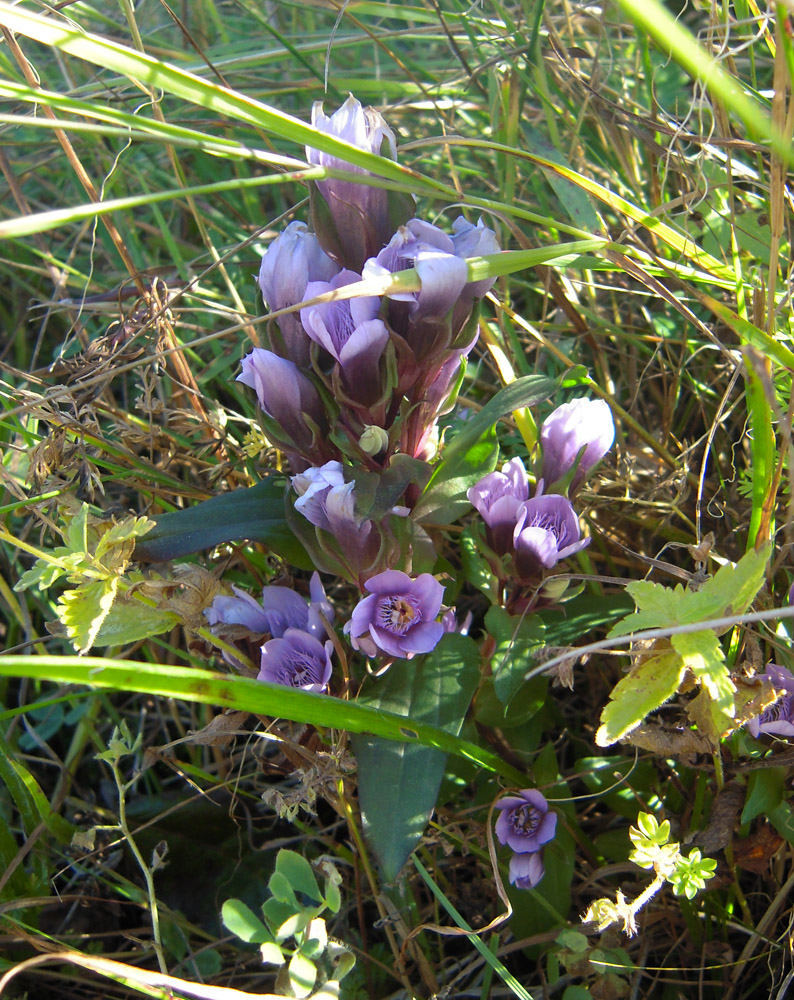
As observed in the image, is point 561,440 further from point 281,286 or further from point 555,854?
point 555,854

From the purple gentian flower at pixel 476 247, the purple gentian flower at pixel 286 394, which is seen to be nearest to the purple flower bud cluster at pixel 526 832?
the purple gentian flower at pixel 286 394

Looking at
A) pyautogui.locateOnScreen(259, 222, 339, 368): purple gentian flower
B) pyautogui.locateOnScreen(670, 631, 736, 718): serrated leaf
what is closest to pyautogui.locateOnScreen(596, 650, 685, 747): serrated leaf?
pyautogui.locateOnScreen(670, 631, 736, 718): serrated leaf

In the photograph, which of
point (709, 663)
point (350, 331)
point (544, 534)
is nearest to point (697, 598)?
point (709, 663)

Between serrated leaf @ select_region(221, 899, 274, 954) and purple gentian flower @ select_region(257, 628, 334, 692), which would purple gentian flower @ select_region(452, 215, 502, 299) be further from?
serrated leaf @ select_region(221, 899, 274, 954)

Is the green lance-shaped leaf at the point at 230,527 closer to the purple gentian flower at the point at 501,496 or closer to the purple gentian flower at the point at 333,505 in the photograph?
the purple gentian flower at the point at 333,505

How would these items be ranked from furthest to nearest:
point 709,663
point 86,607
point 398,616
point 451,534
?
point 451,534 < point 398,616 < point 86,607 < point 709,663

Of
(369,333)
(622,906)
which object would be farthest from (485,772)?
(369,333)

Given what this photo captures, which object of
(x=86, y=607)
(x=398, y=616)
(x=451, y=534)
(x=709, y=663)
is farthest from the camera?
(x=451, y=534)

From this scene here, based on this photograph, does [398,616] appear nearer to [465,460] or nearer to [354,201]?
[465,460]
